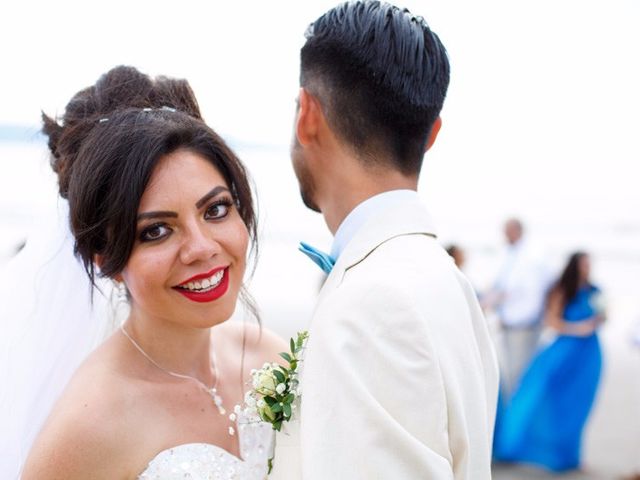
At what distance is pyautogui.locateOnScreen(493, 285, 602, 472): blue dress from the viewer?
24.7 feet

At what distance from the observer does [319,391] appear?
2.04 m

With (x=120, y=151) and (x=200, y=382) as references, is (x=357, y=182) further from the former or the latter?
(x=200, y=382)

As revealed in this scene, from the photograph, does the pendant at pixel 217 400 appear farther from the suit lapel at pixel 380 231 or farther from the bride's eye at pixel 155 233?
the suit lapel at pixel 380 231

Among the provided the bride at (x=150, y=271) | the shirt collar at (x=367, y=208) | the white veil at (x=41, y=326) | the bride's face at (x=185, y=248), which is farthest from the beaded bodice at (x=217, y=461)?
the shirt collar at (x=367, y=208)

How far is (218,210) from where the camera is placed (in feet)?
9.35

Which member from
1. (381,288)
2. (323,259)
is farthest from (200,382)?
(381,288)

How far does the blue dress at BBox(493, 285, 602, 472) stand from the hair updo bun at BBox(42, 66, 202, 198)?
5462 mm

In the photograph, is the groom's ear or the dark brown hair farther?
the dark brown hair

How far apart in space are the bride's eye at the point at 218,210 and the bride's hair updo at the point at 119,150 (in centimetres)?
14

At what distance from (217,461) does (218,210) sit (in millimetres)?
876

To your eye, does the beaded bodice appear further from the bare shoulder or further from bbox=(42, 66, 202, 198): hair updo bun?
bbox=(42, 66, 202, 198): hair updo bun

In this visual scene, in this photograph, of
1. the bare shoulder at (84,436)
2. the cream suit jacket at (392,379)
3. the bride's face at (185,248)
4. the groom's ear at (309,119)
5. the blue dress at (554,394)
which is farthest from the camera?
the blue dress at (554,394)

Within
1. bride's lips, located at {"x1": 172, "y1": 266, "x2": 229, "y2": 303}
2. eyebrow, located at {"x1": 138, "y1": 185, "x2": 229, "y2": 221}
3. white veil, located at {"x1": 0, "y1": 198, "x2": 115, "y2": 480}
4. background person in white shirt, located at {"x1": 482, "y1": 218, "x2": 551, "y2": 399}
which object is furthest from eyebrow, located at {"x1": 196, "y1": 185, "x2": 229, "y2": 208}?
background person in white shirt, located at {"x1": 482, "y1": 218, "x2": 551, "y2": 399}

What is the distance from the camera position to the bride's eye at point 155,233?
2.71 meters
